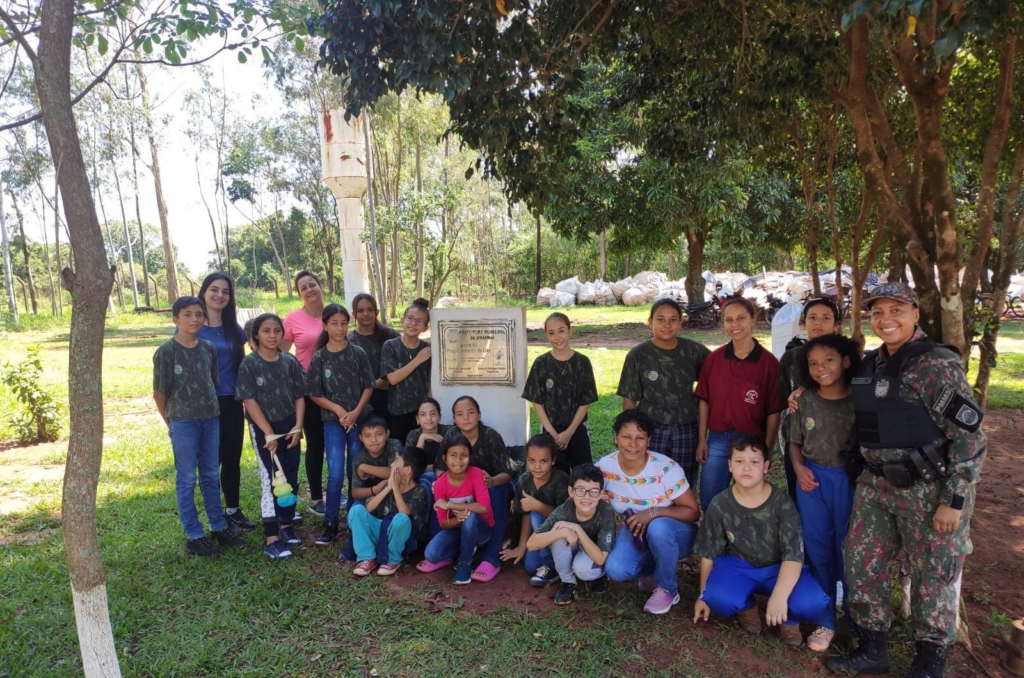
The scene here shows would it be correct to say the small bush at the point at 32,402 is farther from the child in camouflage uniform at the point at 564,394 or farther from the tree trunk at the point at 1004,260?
the tree trunk at the point at 1004,260

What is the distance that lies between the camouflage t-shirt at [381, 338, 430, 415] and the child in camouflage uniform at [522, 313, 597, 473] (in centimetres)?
87

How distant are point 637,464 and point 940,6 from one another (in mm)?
2525

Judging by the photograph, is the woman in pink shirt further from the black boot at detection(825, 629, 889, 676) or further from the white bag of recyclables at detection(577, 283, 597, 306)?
the white bag of recyclables at detection(577, 283, 597, 306)

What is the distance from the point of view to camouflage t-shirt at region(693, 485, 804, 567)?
2844mm

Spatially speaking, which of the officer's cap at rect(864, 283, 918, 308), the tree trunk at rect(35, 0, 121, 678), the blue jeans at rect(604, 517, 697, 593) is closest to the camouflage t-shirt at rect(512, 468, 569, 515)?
the blue jeans at rect(604, 517, 697, 593)

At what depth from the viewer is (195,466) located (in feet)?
12.4

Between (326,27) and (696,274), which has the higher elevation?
(326,27)

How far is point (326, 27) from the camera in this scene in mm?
2928

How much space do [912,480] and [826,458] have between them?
468 millimetres

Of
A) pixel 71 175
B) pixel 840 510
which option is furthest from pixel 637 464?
pixel 71 175

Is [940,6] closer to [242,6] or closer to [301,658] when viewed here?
[242,6]

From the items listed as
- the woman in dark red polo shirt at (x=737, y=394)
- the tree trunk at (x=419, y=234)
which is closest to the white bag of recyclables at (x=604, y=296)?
the tree trunk at (x=419, y=234)

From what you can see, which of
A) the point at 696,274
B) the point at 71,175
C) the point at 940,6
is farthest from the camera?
the point at 696,274

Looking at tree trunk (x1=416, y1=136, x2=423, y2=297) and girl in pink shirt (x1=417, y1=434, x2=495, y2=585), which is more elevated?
tree trunk (x1=416, y1=136, x2=423, y2=297)
